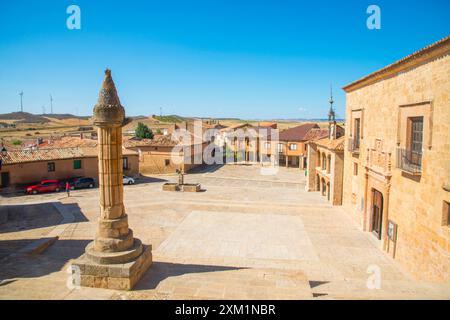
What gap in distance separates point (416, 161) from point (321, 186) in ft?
51.2

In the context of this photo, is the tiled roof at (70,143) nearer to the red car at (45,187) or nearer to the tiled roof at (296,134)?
the red car at (45,187)

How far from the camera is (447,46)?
962 cm

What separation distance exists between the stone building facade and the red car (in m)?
23.7

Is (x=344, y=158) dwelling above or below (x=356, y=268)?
above

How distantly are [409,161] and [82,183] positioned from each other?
25.7m

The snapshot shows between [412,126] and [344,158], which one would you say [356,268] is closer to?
[412,126]

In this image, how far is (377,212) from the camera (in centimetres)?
1599

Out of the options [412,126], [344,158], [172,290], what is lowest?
[172,290]

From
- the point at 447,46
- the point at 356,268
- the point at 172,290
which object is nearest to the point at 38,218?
the point at 172,290

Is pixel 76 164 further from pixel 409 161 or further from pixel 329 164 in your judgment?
pixel 409 161

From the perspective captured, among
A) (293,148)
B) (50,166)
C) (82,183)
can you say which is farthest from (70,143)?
(293,148)

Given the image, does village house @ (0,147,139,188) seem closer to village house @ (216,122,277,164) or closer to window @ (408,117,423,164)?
village house @ (216,122,277,164)

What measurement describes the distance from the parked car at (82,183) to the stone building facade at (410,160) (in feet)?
73.9

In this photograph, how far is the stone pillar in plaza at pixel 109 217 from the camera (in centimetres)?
746
